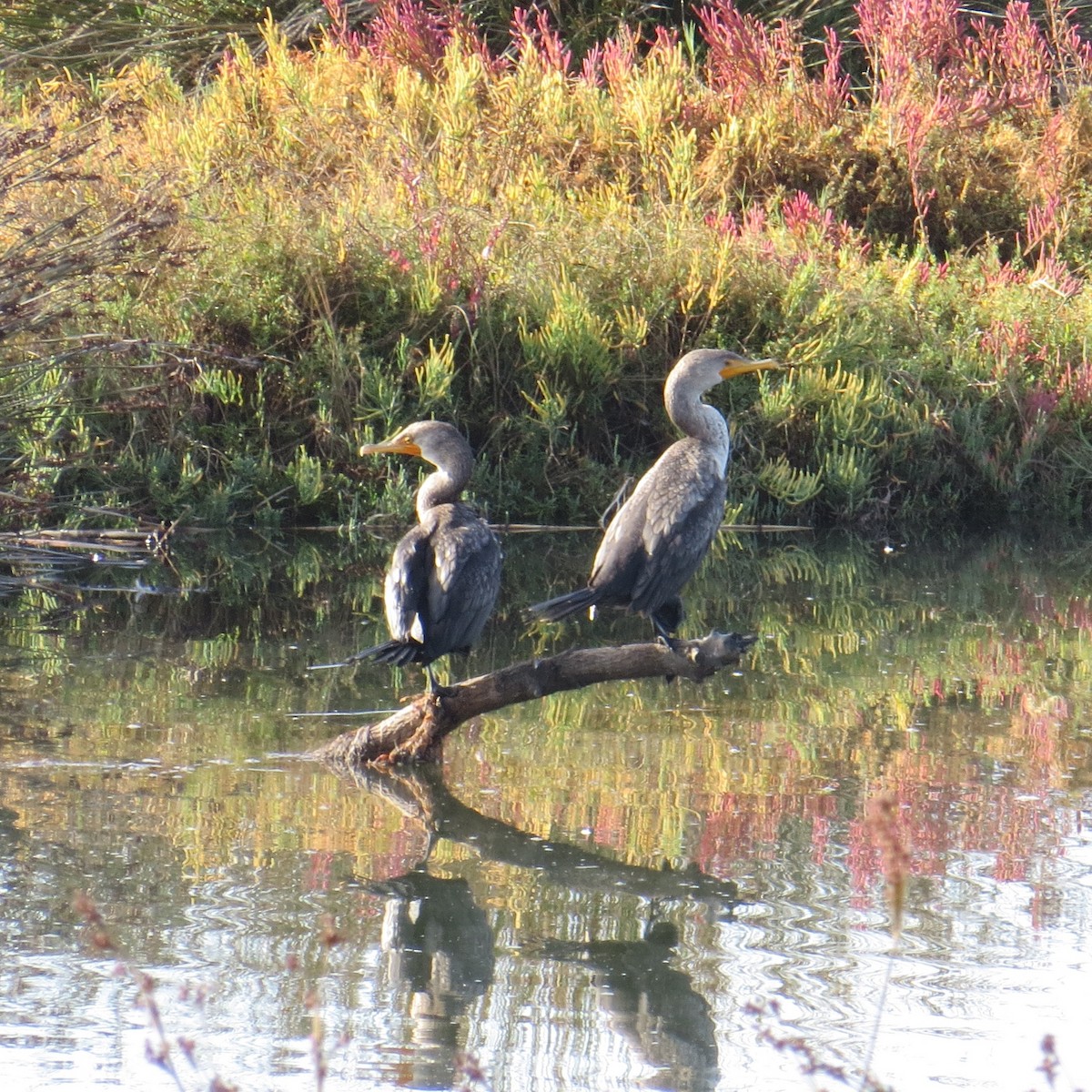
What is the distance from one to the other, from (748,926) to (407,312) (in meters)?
6.35

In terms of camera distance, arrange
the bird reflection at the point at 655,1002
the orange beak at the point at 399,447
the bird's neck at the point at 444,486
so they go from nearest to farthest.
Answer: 1. the bird reflection at the point at 655,1002
2. the bird's neck at the point at 444,486
3. the orange beak at the point at 399,447

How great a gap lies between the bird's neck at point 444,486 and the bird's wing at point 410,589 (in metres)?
0.55

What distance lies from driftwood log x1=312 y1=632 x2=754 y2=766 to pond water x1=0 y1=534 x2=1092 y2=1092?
11 centimetres

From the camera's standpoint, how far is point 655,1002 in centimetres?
329

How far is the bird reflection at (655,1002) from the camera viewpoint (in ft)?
9.91

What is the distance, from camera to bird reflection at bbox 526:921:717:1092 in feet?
9.91

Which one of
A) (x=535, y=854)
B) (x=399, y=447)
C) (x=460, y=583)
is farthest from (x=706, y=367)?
(x=535, y=854)

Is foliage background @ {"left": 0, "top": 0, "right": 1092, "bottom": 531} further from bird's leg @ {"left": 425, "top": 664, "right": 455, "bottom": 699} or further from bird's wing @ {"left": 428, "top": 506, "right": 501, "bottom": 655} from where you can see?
bird's leg @ {"left": 425, "top": 664, "right": 455, "bottom": 699}

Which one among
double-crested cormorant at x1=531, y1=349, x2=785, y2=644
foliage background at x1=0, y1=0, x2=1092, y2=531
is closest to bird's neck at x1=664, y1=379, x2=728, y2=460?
double-crested cormorant at x1=531, y1=349, x2=785, y2=644

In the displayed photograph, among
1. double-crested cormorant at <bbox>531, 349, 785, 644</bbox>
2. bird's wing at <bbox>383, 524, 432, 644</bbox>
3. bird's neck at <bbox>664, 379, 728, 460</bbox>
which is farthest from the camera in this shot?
bird's neck at <bbox>664, 379, 728, 460</bbox>

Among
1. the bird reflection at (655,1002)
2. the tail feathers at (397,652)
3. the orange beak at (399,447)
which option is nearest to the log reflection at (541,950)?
the bird reflection at (655,1002)

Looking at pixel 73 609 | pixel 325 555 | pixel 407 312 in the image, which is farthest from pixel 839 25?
pixel 73 609

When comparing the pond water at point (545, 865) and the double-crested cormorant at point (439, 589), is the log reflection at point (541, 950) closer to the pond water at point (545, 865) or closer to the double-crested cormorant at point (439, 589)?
the pond water at point (545, 865)

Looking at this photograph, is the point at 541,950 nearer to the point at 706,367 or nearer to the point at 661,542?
the point at 661,542
